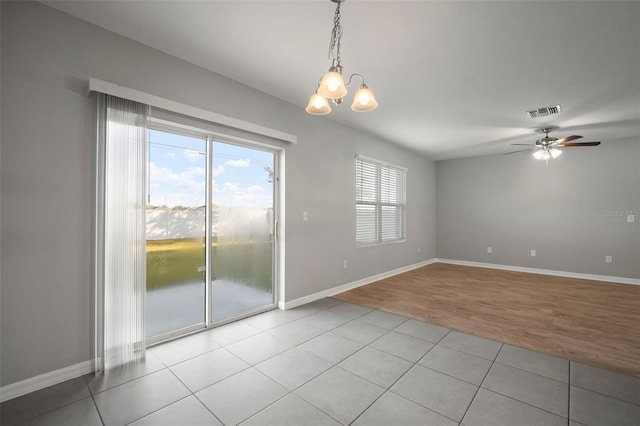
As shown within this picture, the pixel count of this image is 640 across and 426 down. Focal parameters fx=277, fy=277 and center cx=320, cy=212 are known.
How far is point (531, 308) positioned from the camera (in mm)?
3715

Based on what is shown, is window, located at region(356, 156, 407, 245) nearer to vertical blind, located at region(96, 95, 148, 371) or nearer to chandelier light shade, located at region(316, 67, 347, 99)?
chandelier light shade, located at region(316, 67, 347, 99)

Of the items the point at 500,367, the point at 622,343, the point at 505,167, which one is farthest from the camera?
the point at 505,167

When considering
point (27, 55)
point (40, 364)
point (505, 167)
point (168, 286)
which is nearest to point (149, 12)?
point (27, 55)

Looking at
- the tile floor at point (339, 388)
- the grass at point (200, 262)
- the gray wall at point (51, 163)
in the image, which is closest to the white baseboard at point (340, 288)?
the grass at point (200, 262)

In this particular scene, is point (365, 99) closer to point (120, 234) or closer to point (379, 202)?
point (120, 234)

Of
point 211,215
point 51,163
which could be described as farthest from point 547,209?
point 51,163

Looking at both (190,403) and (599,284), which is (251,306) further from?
(599,284)

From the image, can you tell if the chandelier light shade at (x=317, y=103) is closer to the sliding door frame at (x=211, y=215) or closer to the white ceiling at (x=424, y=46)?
the white ceiling at (x=424, y=46)

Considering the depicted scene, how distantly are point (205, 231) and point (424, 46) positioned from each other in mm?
2794

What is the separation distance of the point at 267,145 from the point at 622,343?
13.9 ft

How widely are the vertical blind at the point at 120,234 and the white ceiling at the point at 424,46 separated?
2.67 ft

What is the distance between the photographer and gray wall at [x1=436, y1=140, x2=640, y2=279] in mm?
5211

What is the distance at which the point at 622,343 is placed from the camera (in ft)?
8.79

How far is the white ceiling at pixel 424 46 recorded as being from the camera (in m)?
2.05
